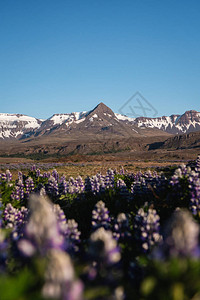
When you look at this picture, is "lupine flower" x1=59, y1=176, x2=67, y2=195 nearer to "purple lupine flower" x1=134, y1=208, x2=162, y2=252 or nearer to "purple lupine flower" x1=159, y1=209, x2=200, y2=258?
"purple lupine flower" x1=134, y1=208, x2=162, y2=252

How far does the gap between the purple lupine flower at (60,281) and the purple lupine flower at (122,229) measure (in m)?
3.17

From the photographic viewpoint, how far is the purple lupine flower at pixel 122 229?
17.3 feet

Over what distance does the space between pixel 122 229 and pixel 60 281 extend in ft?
11.3

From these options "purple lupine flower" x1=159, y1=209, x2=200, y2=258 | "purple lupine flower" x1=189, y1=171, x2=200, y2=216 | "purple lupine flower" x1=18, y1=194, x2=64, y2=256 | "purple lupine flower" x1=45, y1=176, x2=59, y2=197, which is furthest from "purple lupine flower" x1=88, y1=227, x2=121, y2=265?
"purple lupine flower" x1=45, y1=176, x2=59, y2=197

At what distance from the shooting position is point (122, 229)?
5410 mm

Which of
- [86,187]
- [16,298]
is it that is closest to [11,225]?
[16,298]

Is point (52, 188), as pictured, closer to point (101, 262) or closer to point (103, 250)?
point (101, 262)

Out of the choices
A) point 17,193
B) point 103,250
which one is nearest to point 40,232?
point 103,250

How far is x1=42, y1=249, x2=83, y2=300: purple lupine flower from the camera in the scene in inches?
83.1

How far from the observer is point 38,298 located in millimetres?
2014

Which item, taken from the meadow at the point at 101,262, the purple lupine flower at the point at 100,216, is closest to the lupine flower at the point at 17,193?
the meadow at the point at 101,262

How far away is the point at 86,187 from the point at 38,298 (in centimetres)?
1019

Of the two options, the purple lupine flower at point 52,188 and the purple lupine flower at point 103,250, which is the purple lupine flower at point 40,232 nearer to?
the purple lupine flower at point 103,250

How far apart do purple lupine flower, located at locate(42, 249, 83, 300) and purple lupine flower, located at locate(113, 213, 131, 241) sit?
317 cm
